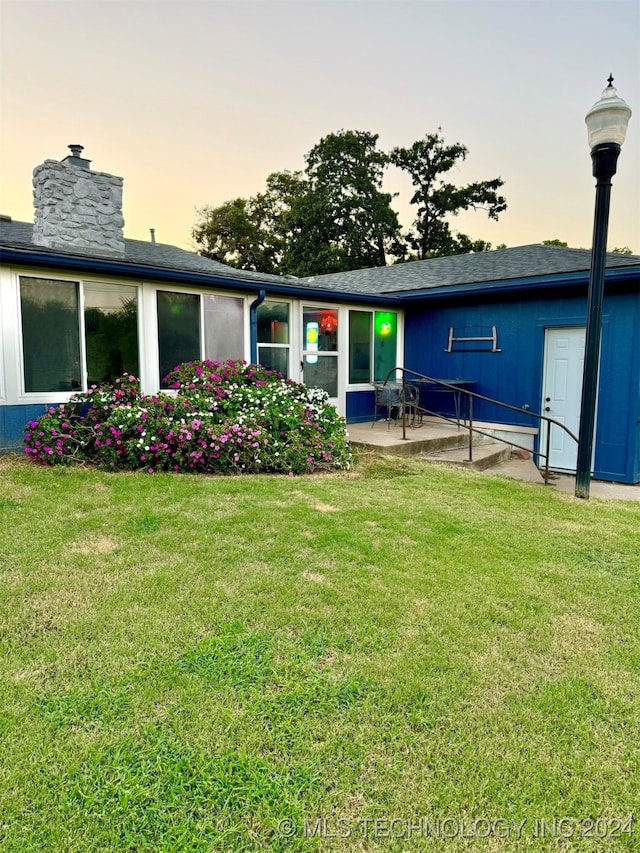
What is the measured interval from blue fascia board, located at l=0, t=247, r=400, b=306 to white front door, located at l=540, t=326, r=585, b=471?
10.1 feet

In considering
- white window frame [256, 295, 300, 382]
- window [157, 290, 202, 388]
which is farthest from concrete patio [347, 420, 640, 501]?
window [157, 290, 202, 388]

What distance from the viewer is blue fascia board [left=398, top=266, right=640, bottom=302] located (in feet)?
22.1

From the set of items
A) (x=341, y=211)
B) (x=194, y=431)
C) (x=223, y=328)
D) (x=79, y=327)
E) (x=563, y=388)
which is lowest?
(x=194, y=431)

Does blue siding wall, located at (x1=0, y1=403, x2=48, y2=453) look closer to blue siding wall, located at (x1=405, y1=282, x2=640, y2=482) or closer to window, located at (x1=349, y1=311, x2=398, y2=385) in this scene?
window, located at (x1=349, y1=311, x2=398, y2=385)

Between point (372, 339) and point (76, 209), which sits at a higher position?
point (76, 209)

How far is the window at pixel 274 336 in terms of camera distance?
8.16 meters

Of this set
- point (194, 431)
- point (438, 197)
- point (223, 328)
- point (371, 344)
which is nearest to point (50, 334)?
point (194, 431)

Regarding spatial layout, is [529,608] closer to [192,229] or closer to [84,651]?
[84,651]

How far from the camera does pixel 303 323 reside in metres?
8.66

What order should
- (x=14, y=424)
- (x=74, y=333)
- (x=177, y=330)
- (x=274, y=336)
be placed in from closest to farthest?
(x=14, y=424)
(x=74, y=333)
(x=177, y=330)
(x=274, y=336)

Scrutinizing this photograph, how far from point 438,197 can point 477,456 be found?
25.5 m

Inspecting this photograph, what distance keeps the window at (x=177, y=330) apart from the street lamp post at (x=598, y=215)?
4.96 metres

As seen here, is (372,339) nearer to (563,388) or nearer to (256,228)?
(563,388)

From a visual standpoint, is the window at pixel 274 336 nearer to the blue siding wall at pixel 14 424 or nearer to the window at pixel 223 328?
the window at pixel 223 328
